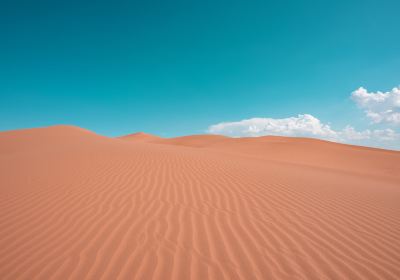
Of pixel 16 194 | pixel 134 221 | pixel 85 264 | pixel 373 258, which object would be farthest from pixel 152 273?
pixel 16 194

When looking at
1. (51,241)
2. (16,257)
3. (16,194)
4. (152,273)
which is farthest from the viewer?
(16,194)

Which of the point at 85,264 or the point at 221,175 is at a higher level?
the point at 221,175

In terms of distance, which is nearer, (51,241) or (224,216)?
(51,241)

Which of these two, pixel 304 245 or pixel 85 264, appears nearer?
pixel 85 264

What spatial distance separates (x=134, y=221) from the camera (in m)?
3.52

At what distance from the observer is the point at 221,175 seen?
7121 millimetres

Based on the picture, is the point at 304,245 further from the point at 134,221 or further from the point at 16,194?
the point at 16,194

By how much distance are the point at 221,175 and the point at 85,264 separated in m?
5.14

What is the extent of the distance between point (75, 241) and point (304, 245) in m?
3.28

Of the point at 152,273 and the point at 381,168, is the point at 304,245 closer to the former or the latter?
the point at 152,273

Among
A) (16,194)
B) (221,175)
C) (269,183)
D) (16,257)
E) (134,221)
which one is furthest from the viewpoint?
(221,175)

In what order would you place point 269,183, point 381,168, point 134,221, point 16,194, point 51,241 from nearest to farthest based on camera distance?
point 51,241 < point 134,221 < point 16,194 < point 269,183 < point 381,168

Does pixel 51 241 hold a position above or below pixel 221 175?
below

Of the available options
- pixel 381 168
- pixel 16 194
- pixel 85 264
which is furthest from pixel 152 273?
pixel 381 168
